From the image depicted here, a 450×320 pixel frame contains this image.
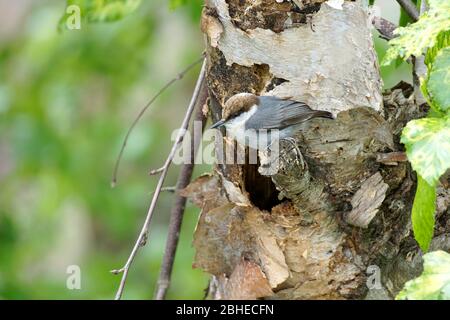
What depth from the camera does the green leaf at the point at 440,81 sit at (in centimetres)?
154

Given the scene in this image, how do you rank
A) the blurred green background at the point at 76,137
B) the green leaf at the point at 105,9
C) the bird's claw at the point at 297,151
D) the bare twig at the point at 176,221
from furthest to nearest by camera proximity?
the blurred green background at the point at 76,137, the green leaf at the point at 105,9, the bare twig at the point at 176,221, the bird's claw at the point at 297,151

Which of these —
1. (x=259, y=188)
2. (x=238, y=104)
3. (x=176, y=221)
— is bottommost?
(x=176, y=221)

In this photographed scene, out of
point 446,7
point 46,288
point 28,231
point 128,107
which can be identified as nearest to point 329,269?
point 446,7

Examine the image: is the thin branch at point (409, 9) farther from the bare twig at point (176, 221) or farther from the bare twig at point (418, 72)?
the bare twig at point (176, 221)

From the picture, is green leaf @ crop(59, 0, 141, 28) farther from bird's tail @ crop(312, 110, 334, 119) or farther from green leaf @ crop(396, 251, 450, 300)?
green leaf @ crop(396, 251, 450, 300)

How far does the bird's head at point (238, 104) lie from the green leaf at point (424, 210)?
571 millimetres

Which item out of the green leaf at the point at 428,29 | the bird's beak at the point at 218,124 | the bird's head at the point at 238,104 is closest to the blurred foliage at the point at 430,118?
the green leaf at the point at 428,29

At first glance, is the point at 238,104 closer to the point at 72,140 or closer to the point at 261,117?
the point at 261,117

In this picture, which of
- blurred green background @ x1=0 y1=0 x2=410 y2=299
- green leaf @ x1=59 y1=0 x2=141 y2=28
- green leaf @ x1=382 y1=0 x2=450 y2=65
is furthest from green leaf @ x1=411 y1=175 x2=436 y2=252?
blurred green background @ x1=0 y1=0 x2=410 y2=299

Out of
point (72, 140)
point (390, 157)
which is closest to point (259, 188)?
point (390, 157)

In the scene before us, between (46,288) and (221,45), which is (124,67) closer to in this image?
(46,288)

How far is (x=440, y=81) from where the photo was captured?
1551mm

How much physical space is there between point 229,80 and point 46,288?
8.18 ft

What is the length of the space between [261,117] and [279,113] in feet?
0.28
